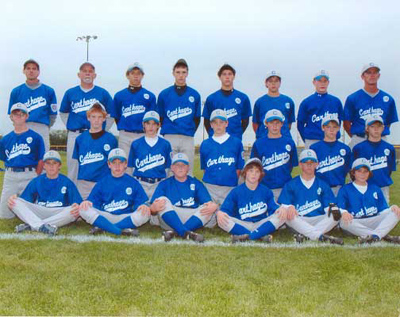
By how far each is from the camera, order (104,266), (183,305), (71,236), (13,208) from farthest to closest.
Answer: (13,208) < (71,236) < (104,266) < (183,305)

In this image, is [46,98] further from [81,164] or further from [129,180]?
[129,180]

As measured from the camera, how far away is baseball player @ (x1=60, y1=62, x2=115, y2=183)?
264 inches

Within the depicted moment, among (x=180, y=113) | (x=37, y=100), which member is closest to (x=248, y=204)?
(x=180, y=113)

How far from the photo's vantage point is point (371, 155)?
6.23m

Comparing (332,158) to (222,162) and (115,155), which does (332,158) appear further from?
(115,155)

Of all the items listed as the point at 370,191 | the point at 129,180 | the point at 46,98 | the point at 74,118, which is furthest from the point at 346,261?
the point at 46,98

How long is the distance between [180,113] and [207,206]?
1878 millimetres

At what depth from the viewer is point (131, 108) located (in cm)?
673

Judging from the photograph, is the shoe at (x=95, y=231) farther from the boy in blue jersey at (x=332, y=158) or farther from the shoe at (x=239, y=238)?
the boy in blue jersey at (x=332, y=158)

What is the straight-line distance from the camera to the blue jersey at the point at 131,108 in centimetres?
675

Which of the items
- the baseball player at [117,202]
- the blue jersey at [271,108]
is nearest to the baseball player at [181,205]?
the baseball player at [117,202]

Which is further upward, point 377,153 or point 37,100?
point 37,100

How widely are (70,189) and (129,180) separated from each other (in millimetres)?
799

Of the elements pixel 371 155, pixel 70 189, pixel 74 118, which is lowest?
pixel 70 189
